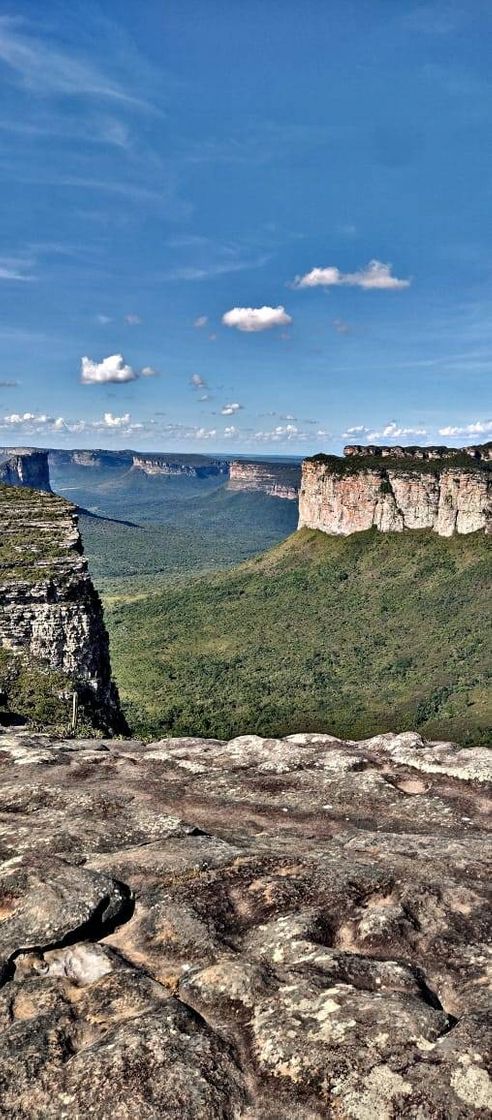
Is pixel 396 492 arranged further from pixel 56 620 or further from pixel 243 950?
pixel 243 950

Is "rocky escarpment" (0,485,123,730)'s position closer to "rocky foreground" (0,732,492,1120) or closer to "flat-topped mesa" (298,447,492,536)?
"rocky foreground" (0,732,492,1120)

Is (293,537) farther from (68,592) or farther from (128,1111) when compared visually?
(128,1111)

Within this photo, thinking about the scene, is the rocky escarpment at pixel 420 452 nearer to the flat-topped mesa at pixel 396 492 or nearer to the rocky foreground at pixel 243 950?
the flat-topped mesa at pixel 396 492

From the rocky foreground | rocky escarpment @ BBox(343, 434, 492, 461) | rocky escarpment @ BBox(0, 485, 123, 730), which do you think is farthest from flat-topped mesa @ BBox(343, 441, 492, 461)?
the rocky foreground

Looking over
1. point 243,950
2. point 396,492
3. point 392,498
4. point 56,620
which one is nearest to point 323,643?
point 392,498

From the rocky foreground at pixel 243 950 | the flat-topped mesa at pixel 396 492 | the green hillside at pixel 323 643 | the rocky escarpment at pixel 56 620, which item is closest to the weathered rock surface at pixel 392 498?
the flat-topped mesa at pixel 396 492

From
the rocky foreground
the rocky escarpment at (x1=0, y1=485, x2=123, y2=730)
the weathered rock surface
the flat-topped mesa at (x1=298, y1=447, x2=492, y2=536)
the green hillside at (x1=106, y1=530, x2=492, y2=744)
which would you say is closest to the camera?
the rocky foreground

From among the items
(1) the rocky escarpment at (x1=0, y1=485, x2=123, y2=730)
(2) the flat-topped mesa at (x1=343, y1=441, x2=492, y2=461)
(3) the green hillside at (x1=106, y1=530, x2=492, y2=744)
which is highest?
(2) the flat-topped mesa at (x1=343, y1=441, x2=492, y2=461)

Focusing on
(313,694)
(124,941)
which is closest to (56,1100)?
(124,941)
